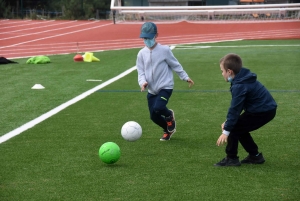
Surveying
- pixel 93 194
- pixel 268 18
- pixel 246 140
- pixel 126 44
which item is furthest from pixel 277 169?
pixel 268 18

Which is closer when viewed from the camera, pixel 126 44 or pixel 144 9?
pixel 126 44

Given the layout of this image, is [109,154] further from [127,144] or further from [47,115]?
[47,115]

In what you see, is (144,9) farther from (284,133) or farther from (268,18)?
(284,133)

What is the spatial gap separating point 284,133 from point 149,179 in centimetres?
328

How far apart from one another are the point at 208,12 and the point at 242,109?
32.3m

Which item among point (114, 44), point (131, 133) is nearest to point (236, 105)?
point (131, 133)

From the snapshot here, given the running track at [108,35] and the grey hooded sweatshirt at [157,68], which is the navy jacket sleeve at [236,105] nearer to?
the grey hooded sweatshirt at [157,68]

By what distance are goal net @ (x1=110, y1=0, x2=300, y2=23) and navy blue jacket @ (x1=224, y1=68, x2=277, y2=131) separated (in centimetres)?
2903

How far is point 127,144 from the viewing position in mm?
8969

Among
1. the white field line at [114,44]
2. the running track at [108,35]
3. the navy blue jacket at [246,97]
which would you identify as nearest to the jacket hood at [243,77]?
the navy blue jacket at [246,97]

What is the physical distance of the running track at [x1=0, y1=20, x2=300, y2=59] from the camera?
30656 mm

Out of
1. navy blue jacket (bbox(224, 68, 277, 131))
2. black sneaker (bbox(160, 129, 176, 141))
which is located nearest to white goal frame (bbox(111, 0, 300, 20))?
black sneaker (bbox(160, 129, 176, 141))

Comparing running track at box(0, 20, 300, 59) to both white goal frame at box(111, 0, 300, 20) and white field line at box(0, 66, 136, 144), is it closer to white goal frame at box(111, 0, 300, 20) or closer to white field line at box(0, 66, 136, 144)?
white goal frame at box(111, 0, 300, 20)

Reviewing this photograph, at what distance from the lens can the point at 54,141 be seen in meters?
9.18
